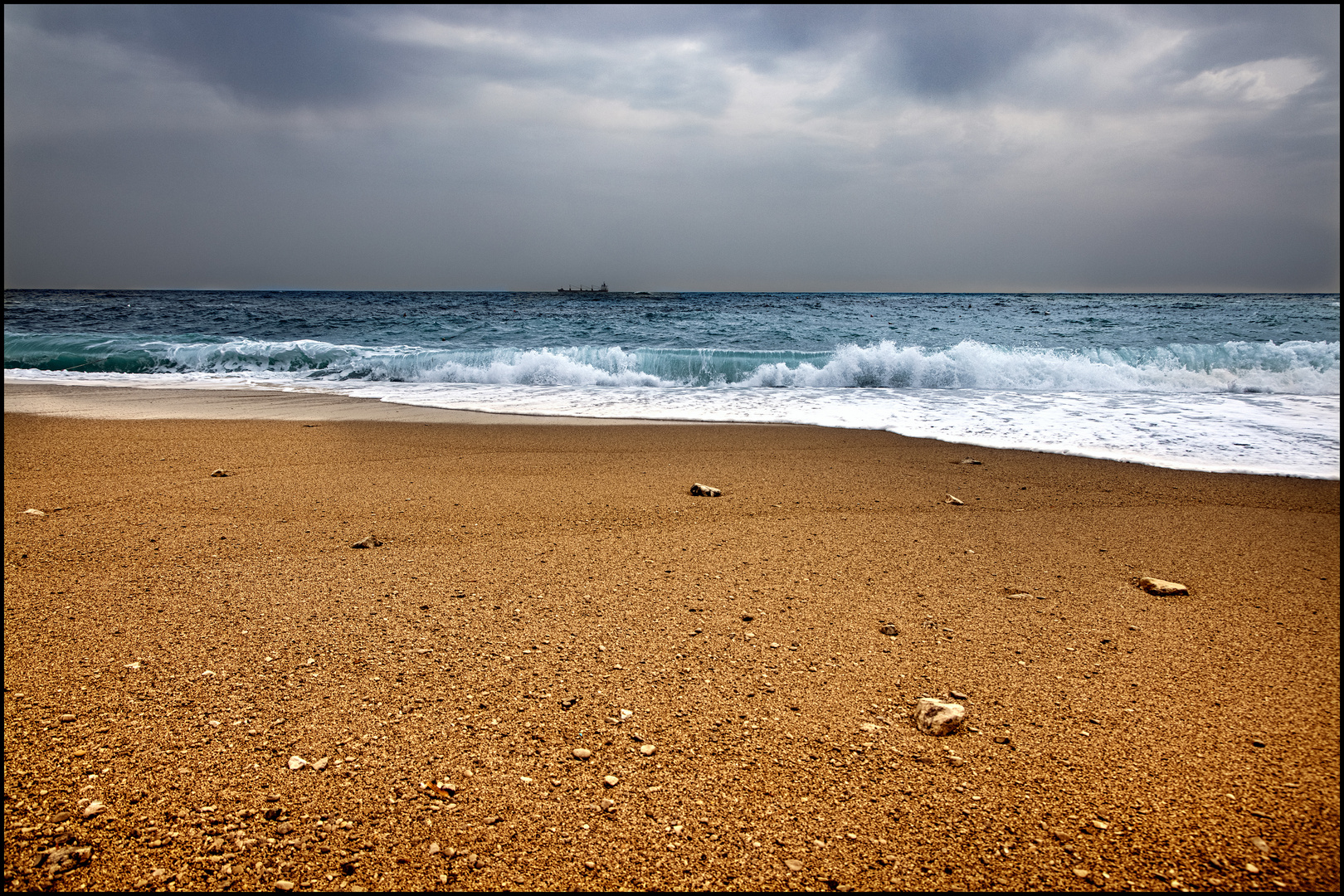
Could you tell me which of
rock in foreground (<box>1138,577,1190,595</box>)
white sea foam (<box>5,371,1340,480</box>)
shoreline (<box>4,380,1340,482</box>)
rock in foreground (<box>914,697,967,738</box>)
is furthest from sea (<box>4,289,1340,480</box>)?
rock in foreground (<box>914,697,967,738</box>)

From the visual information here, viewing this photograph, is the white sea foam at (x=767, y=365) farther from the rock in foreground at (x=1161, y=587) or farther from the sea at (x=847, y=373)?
the rock in foreground at (x=1161, y=587)

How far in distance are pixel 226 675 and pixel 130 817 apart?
19.9 inches

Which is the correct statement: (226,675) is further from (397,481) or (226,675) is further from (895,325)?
(895,325)

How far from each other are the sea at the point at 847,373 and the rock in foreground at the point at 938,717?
4.13m

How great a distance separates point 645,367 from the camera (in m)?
12.5

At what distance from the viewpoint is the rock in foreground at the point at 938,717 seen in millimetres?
1501

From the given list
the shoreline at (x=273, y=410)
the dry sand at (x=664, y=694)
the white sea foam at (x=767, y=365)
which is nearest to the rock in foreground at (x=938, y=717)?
the dry sand at (x=664, y=694)

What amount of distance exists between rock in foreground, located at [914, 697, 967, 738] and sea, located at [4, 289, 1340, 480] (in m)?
4.13

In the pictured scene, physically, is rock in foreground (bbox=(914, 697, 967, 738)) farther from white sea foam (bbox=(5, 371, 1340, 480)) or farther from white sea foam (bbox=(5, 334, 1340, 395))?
white sea foam (bbox=(5, 334, 1340, 395))

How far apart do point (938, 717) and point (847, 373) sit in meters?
9.73

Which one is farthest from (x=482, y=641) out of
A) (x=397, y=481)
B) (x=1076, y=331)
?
(x=1076, y=331)

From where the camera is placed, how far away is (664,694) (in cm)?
166

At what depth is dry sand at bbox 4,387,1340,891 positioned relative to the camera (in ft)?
3.79

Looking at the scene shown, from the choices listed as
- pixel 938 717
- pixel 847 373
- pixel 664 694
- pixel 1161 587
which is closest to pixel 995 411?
pixel 847 373
